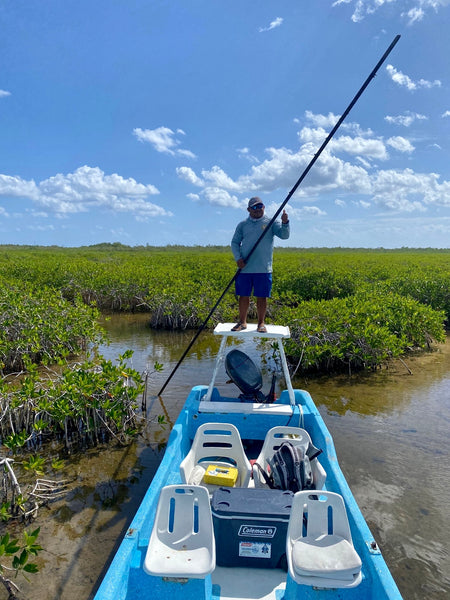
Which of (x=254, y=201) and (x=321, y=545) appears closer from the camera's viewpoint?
(x=321, y=545)

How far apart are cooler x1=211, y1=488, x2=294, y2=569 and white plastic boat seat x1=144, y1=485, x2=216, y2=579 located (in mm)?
224

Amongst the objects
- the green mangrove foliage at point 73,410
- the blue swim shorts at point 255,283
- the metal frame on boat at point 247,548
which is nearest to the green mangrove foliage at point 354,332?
the blue swim shorts at point 255,283

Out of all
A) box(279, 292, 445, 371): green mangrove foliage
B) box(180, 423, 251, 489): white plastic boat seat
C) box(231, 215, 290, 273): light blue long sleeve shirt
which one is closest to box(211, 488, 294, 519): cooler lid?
box(180, 423, 251, 489): white plastic boat seat

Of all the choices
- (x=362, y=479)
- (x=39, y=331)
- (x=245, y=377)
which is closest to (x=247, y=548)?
(x=245, y=377)

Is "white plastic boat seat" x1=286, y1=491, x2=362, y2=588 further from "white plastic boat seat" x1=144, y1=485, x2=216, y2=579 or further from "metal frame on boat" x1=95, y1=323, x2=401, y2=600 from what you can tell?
"white plastic boat seat" x1=144, y1=485, x2=216, y2=579

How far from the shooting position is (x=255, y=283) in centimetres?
548

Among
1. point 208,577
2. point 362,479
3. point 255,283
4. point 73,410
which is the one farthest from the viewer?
point 255,283

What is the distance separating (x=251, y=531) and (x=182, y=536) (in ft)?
1.69

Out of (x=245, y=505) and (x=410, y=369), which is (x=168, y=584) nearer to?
(x=245, y=505)

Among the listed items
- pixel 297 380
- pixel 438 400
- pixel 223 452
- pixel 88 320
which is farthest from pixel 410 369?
pixel 88 320

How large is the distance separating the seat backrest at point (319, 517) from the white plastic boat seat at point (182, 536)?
553 mm

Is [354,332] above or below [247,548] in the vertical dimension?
above

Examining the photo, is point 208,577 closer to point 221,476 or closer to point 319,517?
point 319,517

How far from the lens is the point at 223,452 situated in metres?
4.05
